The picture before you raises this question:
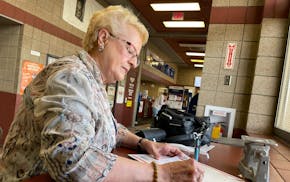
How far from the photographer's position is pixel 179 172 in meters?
0.79

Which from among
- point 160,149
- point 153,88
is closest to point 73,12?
point 160,149

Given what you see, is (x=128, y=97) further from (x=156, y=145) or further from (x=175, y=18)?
(x=156, y=145)

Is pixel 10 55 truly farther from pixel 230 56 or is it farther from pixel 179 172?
pixel 179 172

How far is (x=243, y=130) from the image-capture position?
3.07 metres

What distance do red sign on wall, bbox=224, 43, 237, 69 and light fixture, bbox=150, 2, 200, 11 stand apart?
2.51 m

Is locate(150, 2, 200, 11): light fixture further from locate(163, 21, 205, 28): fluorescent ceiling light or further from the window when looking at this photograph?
the window

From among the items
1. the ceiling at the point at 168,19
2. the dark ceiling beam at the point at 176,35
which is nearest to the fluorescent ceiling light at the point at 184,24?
the ceiling at the point at 168,19

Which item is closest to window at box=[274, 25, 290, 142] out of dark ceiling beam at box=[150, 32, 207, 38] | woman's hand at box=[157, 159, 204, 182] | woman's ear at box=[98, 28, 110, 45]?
woman's hand at box=[157, 159, 204, 182]

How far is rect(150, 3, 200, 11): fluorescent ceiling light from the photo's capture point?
538 centimetres

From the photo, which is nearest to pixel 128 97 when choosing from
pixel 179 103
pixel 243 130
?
pixel 179 103

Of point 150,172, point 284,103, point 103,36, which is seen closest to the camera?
point 150,172

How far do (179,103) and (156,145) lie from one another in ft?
30.3

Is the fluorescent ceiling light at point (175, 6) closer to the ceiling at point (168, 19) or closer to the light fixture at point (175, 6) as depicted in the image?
the light fixture at point (175, 6)

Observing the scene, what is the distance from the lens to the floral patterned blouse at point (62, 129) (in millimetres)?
667
